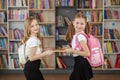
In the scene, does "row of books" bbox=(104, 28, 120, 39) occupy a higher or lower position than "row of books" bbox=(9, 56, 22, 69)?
higher

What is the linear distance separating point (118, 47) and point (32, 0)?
248 centimetres

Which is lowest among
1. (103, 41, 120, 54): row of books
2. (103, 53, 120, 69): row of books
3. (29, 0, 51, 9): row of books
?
(103, 53, 120, 69): row of books

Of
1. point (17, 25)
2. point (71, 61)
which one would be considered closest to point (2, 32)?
point (17, 25)

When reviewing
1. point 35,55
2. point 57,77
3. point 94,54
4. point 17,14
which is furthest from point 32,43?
point 17,14

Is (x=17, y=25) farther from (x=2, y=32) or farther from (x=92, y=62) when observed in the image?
(x=92, y=62)

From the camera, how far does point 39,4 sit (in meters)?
6.32

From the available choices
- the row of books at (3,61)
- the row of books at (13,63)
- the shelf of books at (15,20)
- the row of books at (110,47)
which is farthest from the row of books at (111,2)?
the row of books at (3,61)

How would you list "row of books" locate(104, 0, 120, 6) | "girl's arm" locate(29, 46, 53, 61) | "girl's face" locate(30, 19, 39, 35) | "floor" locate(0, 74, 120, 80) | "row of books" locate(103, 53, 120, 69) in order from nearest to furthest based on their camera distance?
"girl's arm" locate(29, 46, 53, 61) < "girl's face" locate(30, 19, 39, 35) < "floor" locate(0, 74, 120, 80) < "row of books" locate(104, 0, 120, 6) < "row of books" locate(103, 53, 120, 69)

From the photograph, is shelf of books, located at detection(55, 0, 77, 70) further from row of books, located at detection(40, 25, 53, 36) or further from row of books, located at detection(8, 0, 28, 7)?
row of books, located at detection(8, 0, 28, 7)

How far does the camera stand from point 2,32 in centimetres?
643

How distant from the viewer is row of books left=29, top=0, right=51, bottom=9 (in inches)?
248

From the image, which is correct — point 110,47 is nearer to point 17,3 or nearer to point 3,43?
point 17,3

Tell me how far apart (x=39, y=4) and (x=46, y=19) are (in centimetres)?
41

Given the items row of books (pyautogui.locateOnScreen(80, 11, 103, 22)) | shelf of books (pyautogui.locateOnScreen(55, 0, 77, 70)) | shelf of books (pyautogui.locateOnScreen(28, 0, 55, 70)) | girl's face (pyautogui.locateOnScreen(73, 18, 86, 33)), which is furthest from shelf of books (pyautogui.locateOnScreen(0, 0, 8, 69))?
girl's face (pyautogui.locateOnScreen(73, 18, 86, 33))
